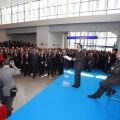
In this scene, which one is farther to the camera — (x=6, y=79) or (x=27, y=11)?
(x=27, y=11)

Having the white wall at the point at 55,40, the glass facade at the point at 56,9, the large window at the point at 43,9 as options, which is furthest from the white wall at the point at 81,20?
the large window at the point at 43,9

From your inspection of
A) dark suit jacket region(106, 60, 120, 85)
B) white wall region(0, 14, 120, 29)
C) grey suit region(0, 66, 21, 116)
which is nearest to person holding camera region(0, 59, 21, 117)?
grey suit region(0, 66, 21, 116)

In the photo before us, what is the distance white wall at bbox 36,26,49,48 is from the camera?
1220cm

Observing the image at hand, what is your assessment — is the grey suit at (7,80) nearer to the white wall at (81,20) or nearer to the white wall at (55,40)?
the white wall at (81,20)

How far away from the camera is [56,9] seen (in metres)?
14.0

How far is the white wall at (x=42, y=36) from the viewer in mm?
12195

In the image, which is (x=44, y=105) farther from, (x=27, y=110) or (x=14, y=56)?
(x=14, y=56)

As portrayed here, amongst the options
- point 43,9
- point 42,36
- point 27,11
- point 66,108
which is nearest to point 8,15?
point 27,11

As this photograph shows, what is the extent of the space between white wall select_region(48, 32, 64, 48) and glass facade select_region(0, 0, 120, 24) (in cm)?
241

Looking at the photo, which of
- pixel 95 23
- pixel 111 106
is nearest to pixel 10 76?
pixel 111 106

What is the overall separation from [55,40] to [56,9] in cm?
399

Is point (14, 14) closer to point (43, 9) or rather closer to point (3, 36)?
point (3, 36)

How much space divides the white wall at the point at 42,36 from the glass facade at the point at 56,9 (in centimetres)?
284

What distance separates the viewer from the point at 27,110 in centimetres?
292
